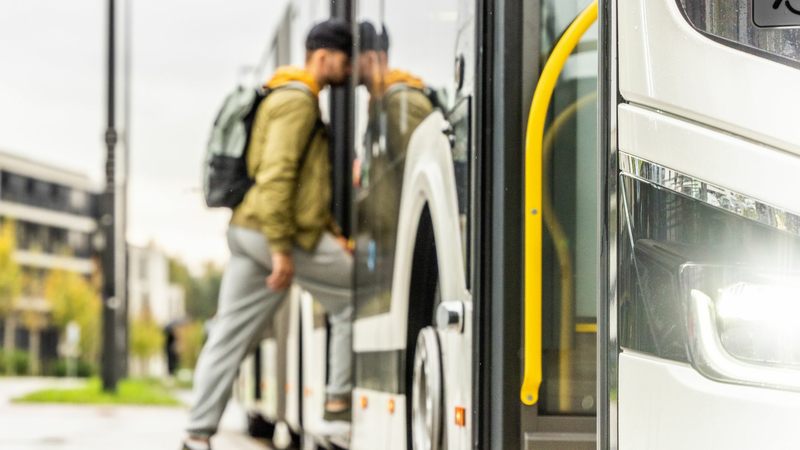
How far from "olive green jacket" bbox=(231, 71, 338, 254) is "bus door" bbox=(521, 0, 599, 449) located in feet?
7.12

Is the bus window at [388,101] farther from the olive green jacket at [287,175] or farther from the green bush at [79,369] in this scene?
the green bush at [79,369]

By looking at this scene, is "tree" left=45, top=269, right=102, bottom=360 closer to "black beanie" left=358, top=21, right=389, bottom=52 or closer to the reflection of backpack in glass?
the reflection of backpack in glass

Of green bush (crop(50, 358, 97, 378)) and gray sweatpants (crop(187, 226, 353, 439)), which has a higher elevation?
gray sweatpants (crop(187, 226, 353, 439))

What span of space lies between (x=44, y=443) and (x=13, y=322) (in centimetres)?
5592

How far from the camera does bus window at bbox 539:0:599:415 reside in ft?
8.03

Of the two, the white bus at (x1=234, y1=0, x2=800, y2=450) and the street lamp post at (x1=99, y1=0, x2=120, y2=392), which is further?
the street lamp post at (x1=99, y1=0, x2=120, y2=392)

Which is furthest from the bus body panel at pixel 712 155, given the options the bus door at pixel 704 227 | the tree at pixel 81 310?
the tree at pixel 81 310

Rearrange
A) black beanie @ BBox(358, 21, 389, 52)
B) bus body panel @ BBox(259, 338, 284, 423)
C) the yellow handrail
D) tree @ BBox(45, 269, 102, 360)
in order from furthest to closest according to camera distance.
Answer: tree @ BBox(45, 269, 102, 360) → bus body panel @ BBox(259, 338, 284, 423) → black beanie @ BBox(358, 21, 389, 52) → the yellow handrail

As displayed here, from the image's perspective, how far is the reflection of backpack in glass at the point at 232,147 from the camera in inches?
182

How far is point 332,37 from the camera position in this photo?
454 centimetres

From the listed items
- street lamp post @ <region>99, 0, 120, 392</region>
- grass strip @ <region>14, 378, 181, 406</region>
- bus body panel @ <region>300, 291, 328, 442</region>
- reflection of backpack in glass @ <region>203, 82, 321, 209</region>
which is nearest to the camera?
reflection of backpack in glass @ <region>203, 82, 321, 209</region>

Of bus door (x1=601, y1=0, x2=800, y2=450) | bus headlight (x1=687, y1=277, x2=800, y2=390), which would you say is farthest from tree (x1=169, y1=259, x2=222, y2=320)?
bus headlight (x1=687, y1=277, x2=800, y2=390)

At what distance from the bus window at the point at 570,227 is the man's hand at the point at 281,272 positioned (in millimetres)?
2243

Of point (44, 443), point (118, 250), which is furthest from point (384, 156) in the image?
point (118, 250)
